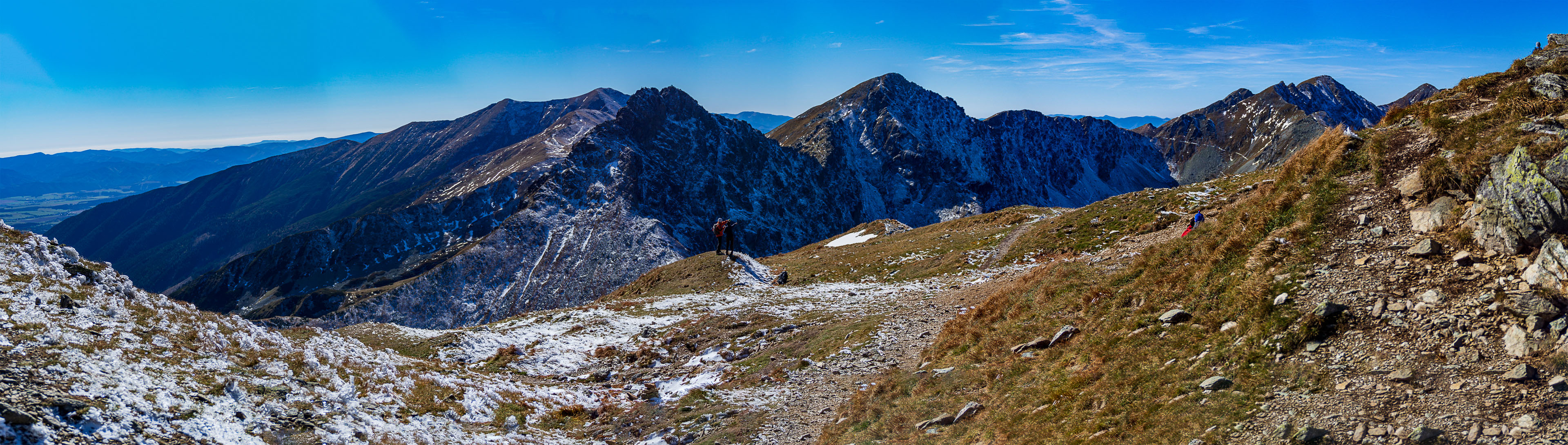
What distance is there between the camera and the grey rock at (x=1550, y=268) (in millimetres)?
9273

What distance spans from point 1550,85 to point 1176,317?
10.6 meters

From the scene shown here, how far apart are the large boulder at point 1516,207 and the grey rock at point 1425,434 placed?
4.79 m

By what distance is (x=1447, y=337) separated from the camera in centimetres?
938

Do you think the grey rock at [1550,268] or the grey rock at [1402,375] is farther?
the grey rock at [1550,268]

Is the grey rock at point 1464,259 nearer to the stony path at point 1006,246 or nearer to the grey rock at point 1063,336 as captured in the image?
the grey rock at point 1063,336

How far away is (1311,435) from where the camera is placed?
8.62 metres

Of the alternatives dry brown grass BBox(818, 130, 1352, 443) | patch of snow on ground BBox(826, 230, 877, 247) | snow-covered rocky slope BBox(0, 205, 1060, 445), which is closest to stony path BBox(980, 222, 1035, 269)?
snow-covered rocky slope BBox(0, 205, 1060, 445)

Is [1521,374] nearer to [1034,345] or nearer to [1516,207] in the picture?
[1516,207]

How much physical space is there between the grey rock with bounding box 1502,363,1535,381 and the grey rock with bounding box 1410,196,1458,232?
168 inches

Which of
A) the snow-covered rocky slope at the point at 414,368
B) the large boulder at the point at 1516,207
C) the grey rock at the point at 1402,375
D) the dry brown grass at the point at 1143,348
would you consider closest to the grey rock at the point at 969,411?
the dry brown grass at the point at 1143,348

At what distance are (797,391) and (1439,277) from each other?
13.9 meters

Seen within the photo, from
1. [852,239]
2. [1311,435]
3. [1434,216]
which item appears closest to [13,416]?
[1311,435]

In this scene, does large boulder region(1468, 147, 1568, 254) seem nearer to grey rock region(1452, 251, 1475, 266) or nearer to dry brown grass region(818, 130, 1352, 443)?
grey rock region(1452, 251, 1475, 266)

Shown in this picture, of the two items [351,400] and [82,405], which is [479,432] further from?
[82,405]
